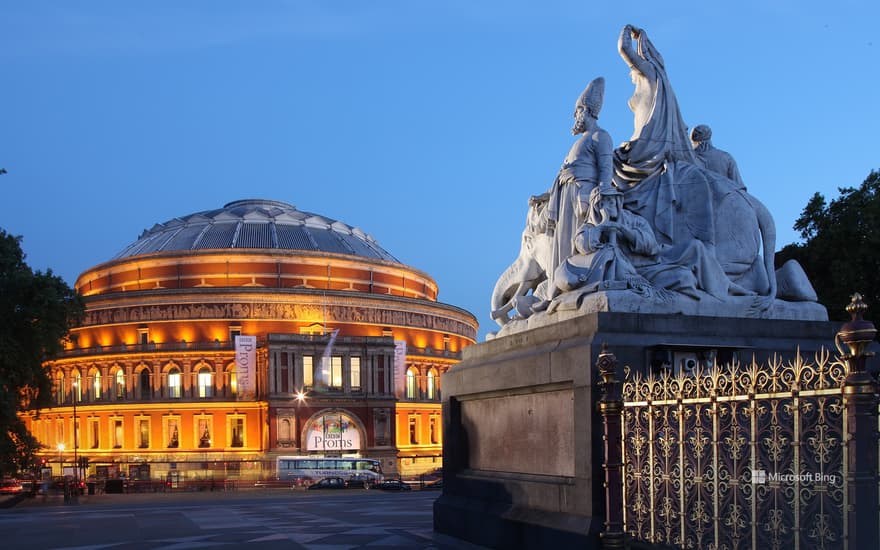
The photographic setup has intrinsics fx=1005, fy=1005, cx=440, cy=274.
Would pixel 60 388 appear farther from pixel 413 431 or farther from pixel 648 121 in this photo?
pixel 648 121

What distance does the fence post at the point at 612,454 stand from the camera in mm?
8773

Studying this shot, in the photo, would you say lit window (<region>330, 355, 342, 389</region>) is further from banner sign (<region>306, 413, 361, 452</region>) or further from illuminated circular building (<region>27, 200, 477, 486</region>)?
banner sign (<region>306, 413, 361, 452</region>)

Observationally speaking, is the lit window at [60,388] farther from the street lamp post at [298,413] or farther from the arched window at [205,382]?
the street lamp post at [298,413]

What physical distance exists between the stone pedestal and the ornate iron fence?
366 millimetres

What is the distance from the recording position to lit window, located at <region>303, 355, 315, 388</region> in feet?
226

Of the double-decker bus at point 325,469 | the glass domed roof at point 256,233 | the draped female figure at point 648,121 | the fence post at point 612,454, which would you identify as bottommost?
the double-decker bus at point 325,469

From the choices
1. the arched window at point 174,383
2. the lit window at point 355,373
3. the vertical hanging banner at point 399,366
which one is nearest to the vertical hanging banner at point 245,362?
the arched window at point 174,383

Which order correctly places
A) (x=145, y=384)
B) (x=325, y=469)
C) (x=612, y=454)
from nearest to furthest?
1. (x=612, y=454)
2. (x=325, y=469)
3. (x=145, y=384)

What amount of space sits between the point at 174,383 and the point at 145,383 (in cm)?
232

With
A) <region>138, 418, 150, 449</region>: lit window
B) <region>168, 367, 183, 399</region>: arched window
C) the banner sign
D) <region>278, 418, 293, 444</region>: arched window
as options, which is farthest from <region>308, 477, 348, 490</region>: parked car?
<region>138, 418, 150, 449</region>: lit window

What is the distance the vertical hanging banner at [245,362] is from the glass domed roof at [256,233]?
39.5ft

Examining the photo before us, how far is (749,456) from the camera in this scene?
7789 millimetres

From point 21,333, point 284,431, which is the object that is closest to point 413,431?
point 284,431

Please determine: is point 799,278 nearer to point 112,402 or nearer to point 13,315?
point 13,315
